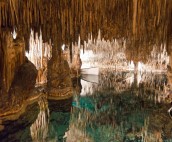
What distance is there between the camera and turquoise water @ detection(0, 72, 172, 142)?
16.9 ft

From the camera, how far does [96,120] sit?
6461 millimetres

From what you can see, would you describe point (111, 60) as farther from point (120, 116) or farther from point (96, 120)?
point (96, 120)

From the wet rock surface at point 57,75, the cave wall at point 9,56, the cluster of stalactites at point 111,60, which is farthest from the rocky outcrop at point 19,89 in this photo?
the cluster of stalactites at point 111,60

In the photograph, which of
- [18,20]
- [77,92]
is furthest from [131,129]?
[77,92]

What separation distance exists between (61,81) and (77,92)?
8.54 ft

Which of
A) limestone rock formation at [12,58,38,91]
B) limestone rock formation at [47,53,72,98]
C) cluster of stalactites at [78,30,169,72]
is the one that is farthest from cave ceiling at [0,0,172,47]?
cluster of stalactites at [78,30,169,72]

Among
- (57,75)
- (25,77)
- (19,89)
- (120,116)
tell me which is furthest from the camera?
(57,75)

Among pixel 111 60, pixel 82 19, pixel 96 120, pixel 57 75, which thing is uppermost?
pixel 82 19

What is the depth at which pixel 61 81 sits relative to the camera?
7.77 meters

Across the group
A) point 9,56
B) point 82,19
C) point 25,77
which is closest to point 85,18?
point 82,19

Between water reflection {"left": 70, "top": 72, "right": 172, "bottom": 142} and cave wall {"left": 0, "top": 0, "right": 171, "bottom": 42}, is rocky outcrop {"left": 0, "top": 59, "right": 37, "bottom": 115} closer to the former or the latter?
cave wall {"left": 0, "top": 0, "right": 171, "bottom": 42}

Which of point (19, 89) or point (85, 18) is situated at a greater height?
point (85, 18)

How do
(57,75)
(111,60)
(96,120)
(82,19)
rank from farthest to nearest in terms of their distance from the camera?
(111,60), (57,75), (96,120), (82,19)

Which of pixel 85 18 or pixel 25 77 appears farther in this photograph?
pixel 25 77
